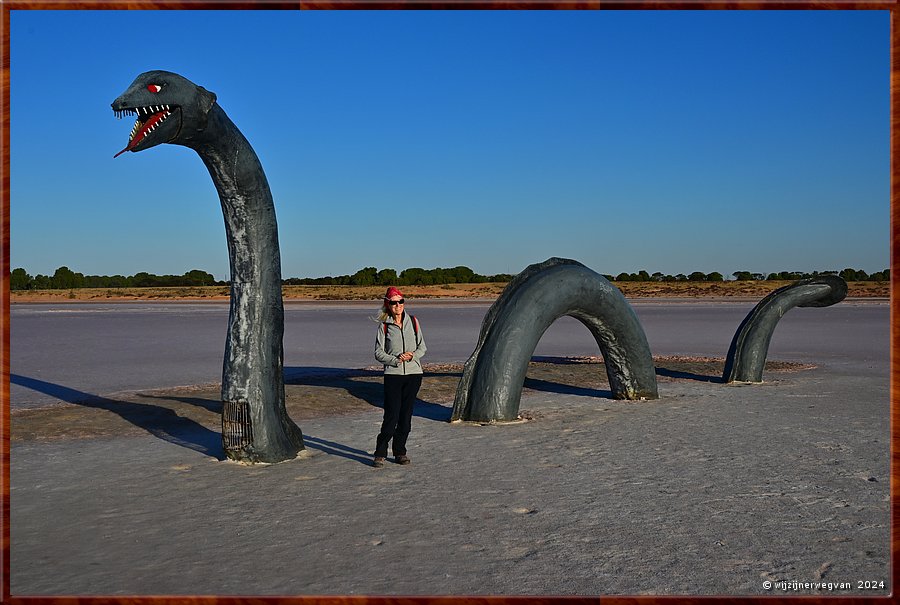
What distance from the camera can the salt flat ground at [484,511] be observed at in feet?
15.0

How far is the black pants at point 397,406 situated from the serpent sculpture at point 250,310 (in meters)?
1.07

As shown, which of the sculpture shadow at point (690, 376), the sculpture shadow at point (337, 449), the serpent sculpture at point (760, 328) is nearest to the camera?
the sculpture shadow at point (337, 449)

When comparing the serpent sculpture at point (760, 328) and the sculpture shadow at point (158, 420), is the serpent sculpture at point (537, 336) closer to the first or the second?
the serpent sculpture at point (760, 328)

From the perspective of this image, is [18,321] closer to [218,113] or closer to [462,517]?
[218,113]

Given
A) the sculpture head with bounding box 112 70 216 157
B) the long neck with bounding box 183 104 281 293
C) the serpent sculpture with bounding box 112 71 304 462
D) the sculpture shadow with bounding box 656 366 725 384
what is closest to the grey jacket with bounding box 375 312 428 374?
the serpent sculpture with bounding box 112 71 304 462

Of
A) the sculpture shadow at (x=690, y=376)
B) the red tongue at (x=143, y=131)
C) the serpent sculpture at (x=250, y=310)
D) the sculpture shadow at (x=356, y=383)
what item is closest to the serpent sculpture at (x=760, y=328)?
the sculpture shadow at (x=690, y=376)

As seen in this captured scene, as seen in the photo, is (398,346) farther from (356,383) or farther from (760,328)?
(760,328)

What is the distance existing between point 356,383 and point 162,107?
25.4 ft

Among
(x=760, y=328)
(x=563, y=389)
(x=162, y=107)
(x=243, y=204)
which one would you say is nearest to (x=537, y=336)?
(x=563, y=389)

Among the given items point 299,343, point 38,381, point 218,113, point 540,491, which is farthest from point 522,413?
point 299,343

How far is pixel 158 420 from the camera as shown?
33.3 ft

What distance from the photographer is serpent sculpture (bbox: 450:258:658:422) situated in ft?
32.7

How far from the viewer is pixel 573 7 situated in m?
3.75

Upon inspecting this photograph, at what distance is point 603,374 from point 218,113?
9.74 meters
